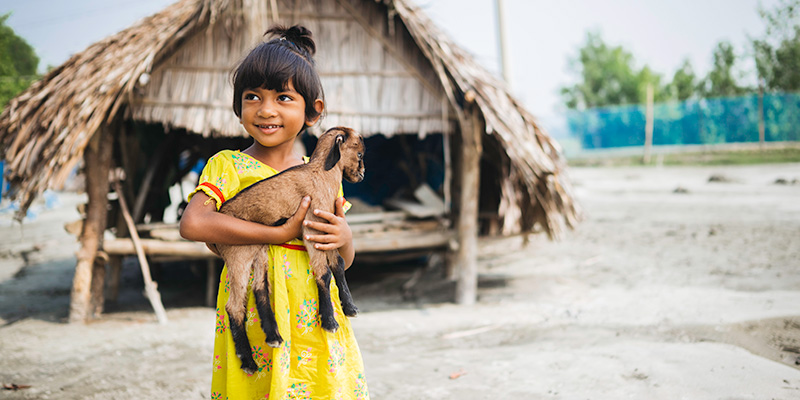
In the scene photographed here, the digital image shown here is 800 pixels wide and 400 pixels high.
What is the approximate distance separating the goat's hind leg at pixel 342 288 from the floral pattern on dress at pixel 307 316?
9cm

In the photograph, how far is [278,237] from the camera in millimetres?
1676

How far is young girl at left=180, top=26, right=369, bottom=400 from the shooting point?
1.65 m

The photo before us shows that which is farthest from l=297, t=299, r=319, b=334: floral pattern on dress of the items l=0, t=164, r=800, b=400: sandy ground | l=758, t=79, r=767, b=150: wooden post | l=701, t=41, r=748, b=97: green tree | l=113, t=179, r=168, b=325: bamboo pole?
l=701, t=41, r=748, b=97: green tree

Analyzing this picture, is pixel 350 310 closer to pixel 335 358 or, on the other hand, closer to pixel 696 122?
pixel 335 358

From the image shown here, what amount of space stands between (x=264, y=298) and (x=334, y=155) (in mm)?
485

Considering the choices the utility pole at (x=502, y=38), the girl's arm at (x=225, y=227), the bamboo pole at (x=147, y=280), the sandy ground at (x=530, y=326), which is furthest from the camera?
the utility pole at (x=502, y=38)

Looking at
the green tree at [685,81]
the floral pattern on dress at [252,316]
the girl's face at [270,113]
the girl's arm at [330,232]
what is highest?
the green tree at [685,81]

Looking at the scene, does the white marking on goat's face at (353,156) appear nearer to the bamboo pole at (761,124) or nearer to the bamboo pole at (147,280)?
the bamboo pole at (147,280)

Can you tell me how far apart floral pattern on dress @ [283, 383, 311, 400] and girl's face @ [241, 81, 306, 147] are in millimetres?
747

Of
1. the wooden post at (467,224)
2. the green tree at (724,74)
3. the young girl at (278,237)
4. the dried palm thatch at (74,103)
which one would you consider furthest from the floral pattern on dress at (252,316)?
the green tree at (724,74)

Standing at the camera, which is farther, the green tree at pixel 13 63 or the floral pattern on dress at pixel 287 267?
the green tree at pixel 13 63

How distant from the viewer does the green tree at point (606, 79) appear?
32.5 m

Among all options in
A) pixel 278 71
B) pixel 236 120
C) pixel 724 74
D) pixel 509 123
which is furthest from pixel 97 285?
pixel 724 74

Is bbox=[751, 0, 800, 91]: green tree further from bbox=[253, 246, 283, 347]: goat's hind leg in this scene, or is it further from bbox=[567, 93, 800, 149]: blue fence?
bbox=[253, 246, 283, 347]: goat's hind leg
